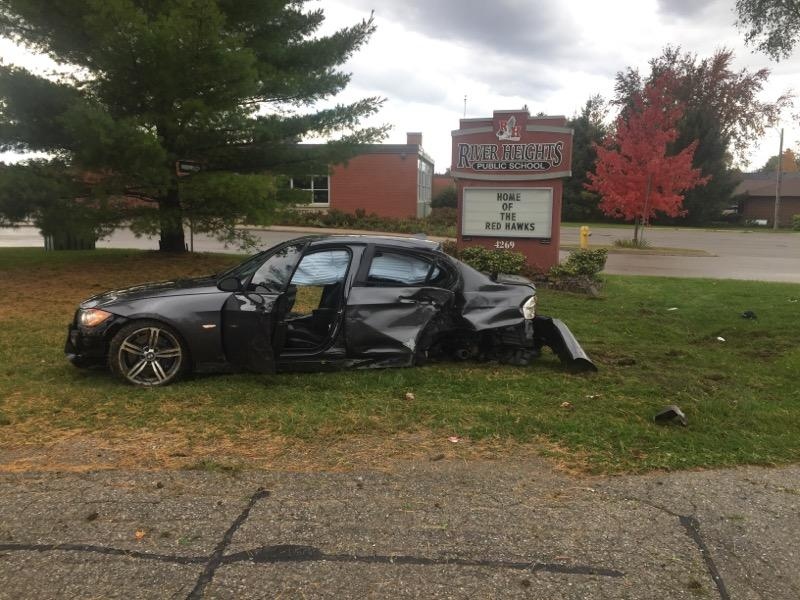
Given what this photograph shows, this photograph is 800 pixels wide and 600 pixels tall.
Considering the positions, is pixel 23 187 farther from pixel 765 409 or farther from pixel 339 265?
pixel 765 409

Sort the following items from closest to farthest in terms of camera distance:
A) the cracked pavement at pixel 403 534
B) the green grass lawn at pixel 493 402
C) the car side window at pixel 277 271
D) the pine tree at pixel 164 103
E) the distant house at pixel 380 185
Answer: the cracked pavement at pixel 403 534 < the green grass lawn at pixel 493 402 < the car side window at pixel 277 271 < the pine tree at pixel 164 103 < the distant house at pixel 380 185

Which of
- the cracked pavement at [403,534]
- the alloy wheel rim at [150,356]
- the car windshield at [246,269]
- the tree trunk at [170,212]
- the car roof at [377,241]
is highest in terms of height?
the tree trunk at [170,212]

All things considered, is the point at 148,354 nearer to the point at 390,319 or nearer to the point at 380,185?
the point at 390,319

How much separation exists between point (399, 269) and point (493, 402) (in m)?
1.63

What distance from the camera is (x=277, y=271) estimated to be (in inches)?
237

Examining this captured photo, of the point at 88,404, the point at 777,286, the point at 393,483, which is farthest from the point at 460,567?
the point at 777,286

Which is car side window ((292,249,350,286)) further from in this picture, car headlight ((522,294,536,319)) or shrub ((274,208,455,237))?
shrub ((274,208,455,237))

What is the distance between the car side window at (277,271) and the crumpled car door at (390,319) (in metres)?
0.63

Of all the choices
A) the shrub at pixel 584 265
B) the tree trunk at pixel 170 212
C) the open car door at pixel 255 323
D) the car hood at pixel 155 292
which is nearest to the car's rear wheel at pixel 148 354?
the car hood at pixel 155 292

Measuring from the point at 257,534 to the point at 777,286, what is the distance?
1407 cm

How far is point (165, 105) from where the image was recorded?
36.7 feet

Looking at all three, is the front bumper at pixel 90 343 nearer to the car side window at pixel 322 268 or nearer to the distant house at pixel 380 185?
the car side window at pixel 322 268

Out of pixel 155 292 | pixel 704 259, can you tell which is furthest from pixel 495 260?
pixel 704 259

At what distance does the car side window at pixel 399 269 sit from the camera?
241 inches
